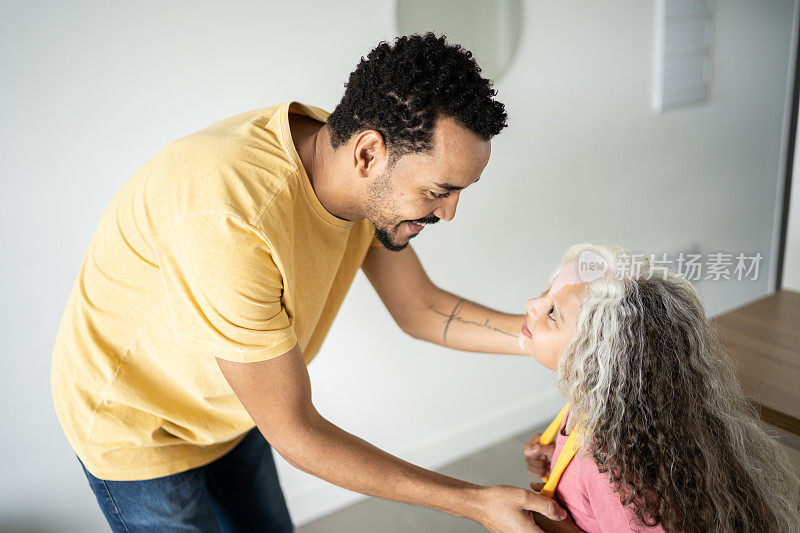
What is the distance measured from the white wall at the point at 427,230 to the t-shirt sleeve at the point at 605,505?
1.30 m

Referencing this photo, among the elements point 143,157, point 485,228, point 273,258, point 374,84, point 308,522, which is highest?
point 374,84

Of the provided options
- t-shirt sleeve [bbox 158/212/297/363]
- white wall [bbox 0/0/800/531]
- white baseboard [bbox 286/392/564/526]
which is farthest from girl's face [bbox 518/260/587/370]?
white baseboard [bbox 286/392/564/526]

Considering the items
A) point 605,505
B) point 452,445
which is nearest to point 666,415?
point 605,505

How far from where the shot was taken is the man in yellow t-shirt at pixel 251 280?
3.74 feet

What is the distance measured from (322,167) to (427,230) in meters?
1.24

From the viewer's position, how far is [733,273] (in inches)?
157

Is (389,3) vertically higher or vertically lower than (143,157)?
higher

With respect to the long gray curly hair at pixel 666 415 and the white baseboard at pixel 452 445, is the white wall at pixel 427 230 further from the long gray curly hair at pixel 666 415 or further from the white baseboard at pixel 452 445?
the long gray curly hair at pixel 666 415

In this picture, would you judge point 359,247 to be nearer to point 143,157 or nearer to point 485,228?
point 143,157

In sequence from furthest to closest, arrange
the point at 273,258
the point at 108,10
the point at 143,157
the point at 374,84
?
the point at 143,157
the point at 108,10
the point at 374,84
the point at 273,258

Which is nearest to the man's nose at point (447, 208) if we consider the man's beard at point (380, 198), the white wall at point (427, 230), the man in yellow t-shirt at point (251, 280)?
the man in yellow t-shirt at point (251, 280)

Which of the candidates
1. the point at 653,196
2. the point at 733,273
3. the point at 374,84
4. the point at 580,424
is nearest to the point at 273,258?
the point at 374,84

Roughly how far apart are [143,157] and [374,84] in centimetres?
100

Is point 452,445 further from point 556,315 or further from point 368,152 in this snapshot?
point 368,152
